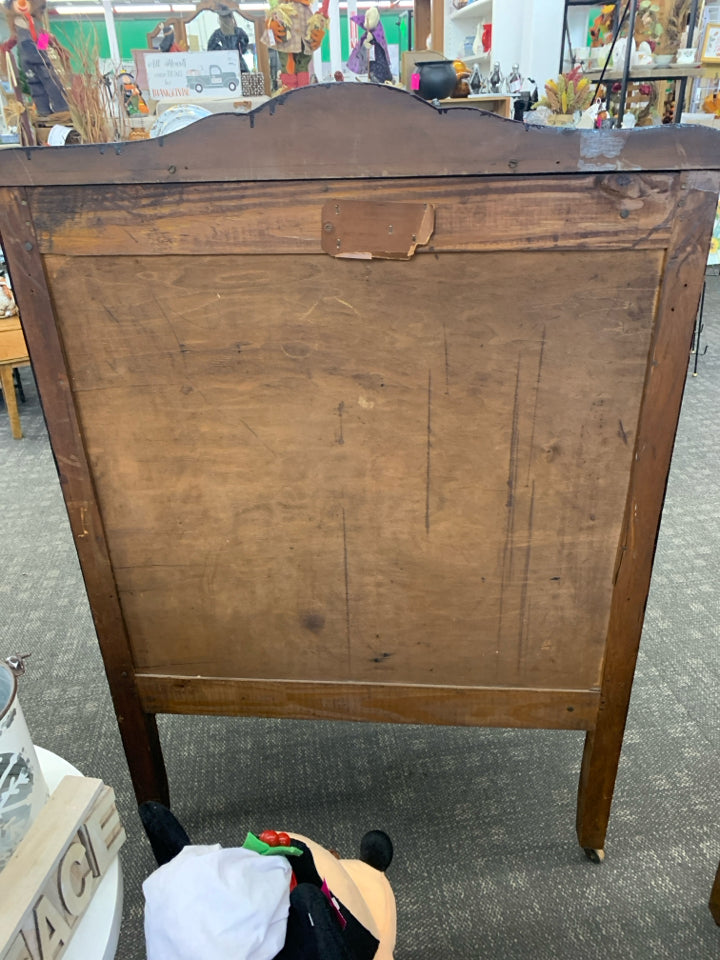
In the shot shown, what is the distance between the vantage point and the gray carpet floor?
40.3 inches

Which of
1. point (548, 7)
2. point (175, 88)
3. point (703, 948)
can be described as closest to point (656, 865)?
point (703, 948)

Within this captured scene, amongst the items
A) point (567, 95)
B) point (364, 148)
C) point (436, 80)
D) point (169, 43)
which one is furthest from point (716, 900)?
point (169, 43)

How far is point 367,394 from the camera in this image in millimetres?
787

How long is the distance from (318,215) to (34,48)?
2461 mm

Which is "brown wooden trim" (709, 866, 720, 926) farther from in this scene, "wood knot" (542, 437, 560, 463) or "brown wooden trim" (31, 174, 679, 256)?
"brown wooden trim" (31, 174, 679, 256)

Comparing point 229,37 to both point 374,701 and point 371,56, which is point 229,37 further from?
point 374,701

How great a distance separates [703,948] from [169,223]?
118 cm

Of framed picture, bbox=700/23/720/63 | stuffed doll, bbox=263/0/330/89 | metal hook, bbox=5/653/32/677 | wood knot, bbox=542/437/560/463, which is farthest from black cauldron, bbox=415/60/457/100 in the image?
framed picture, bbox=700/23/720/63

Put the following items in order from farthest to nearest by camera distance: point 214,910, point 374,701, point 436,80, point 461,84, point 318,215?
point 461,84
point 436,80
point 374,701
point 318,215
point 214,910

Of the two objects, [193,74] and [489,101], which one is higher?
[193,74]

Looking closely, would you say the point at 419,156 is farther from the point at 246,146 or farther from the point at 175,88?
the point at 175,88

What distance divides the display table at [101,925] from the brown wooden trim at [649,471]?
25.1 inches

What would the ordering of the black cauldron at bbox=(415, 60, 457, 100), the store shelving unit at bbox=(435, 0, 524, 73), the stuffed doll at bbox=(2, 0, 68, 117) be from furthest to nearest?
the store shelving unit at bbox=(435, 0, 524, 73) → the stuffed doll at bbox=(2, 0, 68, 117) → the black cauldron at bbox=(415, 60, 457, 100)

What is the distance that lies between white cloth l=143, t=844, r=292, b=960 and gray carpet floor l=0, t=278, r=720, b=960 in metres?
0.50
